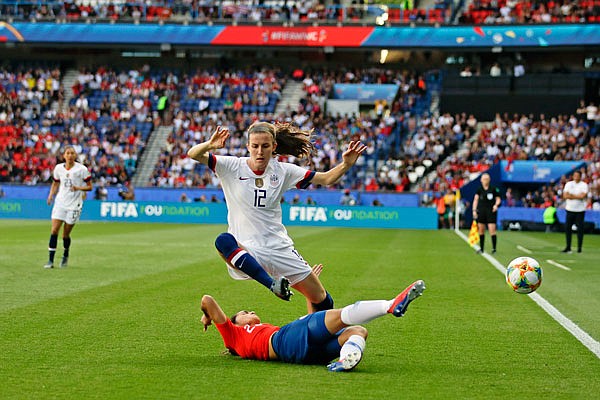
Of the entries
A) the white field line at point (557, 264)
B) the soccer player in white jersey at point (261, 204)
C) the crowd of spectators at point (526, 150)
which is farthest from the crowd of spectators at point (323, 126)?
the soccer player in white jersey at point (261, 204)

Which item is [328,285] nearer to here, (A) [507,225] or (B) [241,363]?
(B) [241,363]

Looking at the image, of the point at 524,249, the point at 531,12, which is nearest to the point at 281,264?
the point at 524,249

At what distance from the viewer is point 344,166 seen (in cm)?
823

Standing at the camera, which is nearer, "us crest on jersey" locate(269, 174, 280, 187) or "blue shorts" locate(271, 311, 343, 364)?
"blue shorts" locate(271, 311, 343, 364)

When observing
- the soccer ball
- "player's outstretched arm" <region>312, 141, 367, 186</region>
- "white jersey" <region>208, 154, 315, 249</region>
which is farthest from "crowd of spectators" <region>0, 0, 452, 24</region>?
"white jersey" <region>208, 154, 315, 249</region>

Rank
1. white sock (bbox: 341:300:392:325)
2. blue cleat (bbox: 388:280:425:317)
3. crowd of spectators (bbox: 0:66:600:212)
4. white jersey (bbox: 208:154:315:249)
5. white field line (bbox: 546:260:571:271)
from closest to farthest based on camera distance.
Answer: blue cleat (bbox: 388:280:425:317)
white sock (bbox: 341:300:392:325)
white jersey (bbox: 208:154:315:249)
white field line (bbox: 546:260:571:271)
crowd of spectators (bbox: 0:66:600:212)

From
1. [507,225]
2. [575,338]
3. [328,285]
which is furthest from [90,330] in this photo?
[507,225]

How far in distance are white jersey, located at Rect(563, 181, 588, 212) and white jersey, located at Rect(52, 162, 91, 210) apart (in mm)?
12186

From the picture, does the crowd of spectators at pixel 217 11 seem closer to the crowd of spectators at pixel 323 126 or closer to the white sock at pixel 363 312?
the crowd of spectators at pixel 323 126

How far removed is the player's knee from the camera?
7.89 m

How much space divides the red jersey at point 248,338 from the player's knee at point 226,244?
605mm

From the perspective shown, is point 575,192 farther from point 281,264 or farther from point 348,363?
point 348,363

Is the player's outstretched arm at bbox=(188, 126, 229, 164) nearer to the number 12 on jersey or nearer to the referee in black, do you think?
the number 12 on jersey

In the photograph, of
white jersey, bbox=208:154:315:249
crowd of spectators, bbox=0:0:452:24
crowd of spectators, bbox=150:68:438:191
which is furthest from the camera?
crowd of spectators, bbox=0:0:452:24
